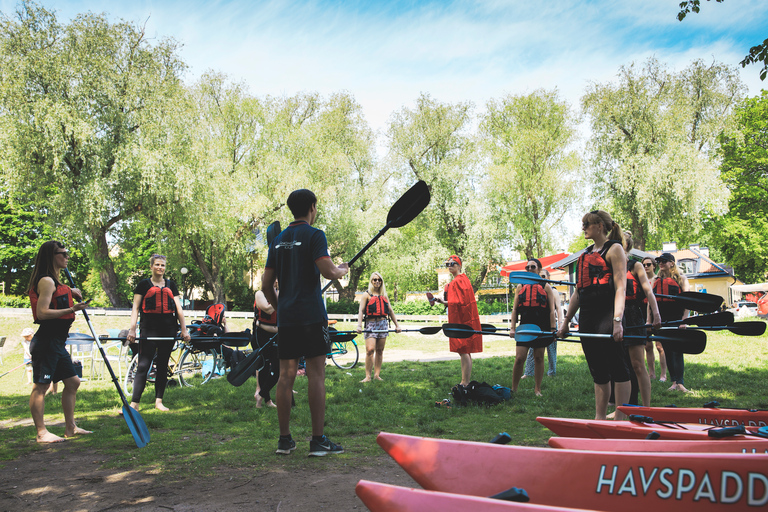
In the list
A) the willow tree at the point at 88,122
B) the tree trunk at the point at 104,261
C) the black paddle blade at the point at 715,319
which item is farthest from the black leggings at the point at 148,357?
the tree trunk at the point at 104,261

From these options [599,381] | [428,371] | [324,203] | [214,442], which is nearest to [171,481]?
[214,442]

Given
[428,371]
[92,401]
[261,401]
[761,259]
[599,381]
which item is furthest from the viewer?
[761,259]

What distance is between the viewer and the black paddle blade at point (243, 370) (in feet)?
14.2

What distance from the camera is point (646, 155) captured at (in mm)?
24844

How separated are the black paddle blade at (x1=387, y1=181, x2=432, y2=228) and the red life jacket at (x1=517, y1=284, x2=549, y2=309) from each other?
3034 mm

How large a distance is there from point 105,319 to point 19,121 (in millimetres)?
8880

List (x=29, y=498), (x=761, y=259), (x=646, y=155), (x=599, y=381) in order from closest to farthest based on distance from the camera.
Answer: (x=29, y=498)
(x=599, y=381)
(x=646, y=155)
(x=761, y=259)

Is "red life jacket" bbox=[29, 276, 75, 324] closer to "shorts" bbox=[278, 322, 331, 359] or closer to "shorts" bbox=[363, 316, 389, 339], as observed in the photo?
"shorts" bbox=[278, 322, 331, 359]

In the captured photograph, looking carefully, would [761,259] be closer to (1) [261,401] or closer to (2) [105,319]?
(1) [261,401]

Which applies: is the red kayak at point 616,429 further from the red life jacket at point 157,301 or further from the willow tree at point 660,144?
the willow tree at point 660,144

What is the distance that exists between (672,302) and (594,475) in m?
5.63

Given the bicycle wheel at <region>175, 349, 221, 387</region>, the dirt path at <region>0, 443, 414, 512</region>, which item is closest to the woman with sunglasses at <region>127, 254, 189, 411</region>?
the dirt path at <region>0, 443, 414, 512</region>

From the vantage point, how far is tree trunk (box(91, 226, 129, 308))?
2292cm

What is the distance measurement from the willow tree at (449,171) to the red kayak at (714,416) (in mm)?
25604
